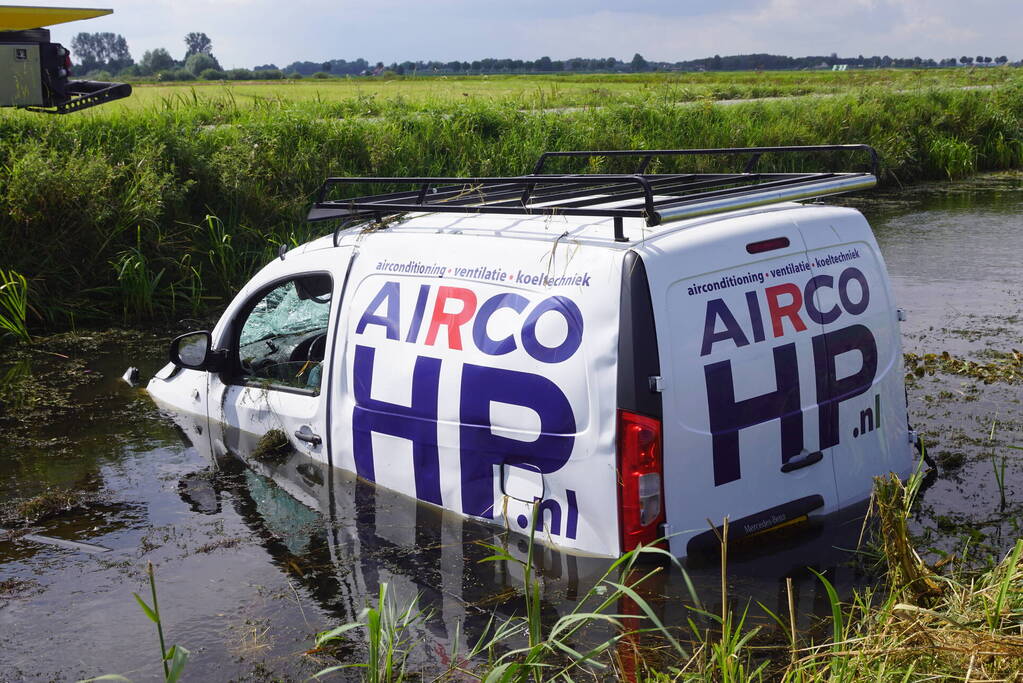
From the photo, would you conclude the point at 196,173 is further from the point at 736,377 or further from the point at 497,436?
the point at 736,377

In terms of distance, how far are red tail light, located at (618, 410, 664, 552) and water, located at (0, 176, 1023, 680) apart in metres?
0.29

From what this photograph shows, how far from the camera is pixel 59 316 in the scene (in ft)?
36.8

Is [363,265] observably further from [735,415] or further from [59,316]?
[59,316]

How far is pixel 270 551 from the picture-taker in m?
5.33

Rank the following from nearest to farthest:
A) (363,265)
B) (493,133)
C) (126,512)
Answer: (363,265) < (126,512) < (493,133)

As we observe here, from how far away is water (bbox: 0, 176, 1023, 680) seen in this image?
4395 mm

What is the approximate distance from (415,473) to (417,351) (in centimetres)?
62

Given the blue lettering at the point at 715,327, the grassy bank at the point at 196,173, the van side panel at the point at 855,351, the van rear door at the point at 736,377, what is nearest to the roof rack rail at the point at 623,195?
the van rear door at the point at 736,377

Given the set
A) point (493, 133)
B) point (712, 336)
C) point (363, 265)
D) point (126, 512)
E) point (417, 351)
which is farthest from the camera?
point (493, 133)

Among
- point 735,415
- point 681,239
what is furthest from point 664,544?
point 681,239

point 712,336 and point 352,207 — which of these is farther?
point 352,207

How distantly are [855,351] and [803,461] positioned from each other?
0.61 m

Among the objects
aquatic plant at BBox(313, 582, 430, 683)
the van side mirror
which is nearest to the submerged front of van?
aquatic plant at BBox(313, 582, 430, 683)

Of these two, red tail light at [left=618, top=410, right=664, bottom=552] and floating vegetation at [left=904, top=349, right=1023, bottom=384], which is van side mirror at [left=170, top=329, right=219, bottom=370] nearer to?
red tail light at [left=618, top=410, right=664, bottom=552]
